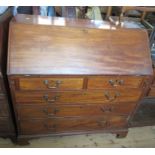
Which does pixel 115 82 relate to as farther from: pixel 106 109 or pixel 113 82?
pixel 106 109

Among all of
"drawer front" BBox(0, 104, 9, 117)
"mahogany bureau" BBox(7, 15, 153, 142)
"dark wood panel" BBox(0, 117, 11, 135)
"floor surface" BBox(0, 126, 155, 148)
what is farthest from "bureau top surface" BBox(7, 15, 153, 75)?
"floor surface" BBox(0, 126, 155, 148)

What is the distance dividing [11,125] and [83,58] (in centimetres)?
80

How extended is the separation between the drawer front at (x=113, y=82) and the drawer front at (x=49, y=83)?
87 mm

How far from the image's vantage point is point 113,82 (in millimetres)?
1200

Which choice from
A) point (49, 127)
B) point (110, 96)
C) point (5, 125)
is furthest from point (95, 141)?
point (5, 125)

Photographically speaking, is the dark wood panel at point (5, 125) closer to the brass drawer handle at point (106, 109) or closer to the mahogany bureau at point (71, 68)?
the mahogany bureau at point (71, 68)

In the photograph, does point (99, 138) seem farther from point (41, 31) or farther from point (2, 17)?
point (2, 17)

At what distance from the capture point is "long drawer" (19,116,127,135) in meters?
1.41

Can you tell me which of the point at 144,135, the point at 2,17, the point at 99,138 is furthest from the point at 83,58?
the point at 144,135

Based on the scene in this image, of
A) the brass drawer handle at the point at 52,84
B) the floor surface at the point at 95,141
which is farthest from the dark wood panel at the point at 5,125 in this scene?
the brass drawer handle at the point at 52,84

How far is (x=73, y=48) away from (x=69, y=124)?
0.69 metres

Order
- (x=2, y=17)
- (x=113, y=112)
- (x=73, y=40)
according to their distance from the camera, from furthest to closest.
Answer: (x=113, y=112) < (x=73, y=40) < (x=2, y=17)

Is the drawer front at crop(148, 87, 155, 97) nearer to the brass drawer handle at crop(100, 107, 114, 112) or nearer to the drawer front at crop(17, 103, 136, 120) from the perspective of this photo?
the drawer front at crop(17, 103, 136, 120)

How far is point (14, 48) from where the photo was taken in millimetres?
1055
